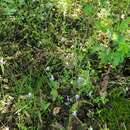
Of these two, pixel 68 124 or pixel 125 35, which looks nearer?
pixel 68 124

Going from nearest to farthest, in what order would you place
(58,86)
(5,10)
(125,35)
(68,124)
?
1. (68,124)
2. (58,86)
3. (125,35)
4. (5,10)

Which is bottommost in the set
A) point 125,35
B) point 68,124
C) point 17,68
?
point 68,124

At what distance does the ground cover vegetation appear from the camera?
2.92m

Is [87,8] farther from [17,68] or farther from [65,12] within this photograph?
[17,68]

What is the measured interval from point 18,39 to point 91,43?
2.22 ft

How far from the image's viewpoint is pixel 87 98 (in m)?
3.06

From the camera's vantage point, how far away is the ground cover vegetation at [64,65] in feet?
9.57

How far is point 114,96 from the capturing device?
121 inches

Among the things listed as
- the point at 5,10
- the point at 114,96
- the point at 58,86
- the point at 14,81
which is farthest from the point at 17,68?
the point at 114,96

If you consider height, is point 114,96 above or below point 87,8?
below

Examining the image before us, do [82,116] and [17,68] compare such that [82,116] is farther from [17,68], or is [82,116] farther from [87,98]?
[17,68]

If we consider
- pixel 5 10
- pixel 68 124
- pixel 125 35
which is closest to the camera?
pixel 68 124

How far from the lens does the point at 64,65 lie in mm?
3221

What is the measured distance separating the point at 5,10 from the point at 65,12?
0.58 meters
